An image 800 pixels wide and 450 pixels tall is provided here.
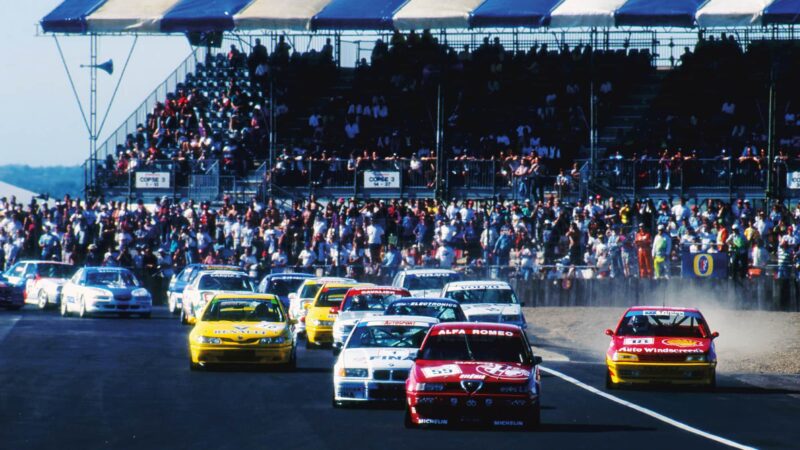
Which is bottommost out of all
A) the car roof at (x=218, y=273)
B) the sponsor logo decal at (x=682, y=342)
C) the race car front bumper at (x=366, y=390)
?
the race car front bumper at (x=366, y=390)

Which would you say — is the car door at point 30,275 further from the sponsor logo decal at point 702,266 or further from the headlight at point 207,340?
the headlight at point 207,340

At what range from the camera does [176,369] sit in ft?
79.6

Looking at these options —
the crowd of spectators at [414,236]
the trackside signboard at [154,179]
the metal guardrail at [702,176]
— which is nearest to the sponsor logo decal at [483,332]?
the crowd of spectators at [414,236]

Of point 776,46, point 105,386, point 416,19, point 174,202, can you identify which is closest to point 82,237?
point 174,202

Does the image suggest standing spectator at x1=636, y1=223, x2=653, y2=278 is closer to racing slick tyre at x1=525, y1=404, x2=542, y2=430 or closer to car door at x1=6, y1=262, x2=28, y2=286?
car door at x1=6, y1=262, x2=28, y2=286

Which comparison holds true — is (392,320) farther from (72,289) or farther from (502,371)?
(72,289)

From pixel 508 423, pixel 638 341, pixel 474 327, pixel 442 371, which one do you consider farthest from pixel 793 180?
pixel 442 371

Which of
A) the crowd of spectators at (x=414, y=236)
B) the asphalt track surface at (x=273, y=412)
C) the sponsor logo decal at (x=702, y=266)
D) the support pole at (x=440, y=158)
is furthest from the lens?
the support pole at (x=440, y=158)

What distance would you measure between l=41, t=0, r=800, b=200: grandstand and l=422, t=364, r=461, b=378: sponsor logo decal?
1009 inches

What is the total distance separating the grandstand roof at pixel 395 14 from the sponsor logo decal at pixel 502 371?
29788mm

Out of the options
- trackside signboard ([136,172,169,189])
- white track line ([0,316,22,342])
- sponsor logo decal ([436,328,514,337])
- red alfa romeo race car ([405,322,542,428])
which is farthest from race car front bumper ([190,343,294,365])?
trackside signboard ([136,172,169,189])

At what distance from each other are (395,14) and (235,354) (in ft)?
81.9

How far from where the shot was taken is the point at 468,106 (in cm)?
5028

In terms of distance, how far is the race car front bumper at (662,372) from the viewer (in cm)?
2206
